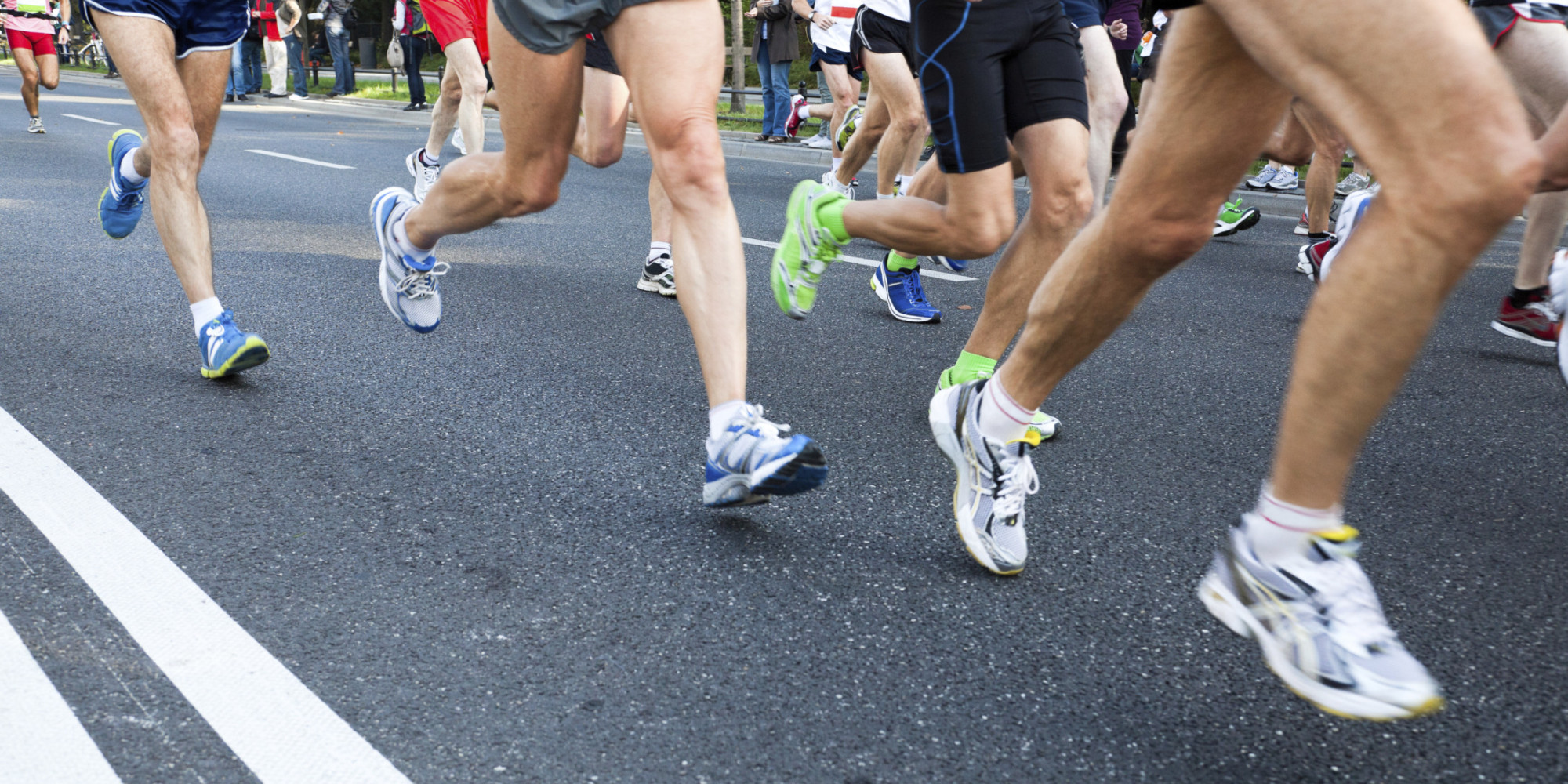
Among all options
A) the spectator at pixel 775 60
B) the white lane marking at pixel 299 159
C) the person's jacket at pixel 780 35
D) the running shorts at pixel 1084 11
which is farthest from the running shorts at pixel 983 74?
the person's jacket at pixel 780 35

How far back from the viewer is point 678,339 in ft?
14.4

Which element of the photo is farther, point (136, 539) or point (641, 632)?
point (136, 539)

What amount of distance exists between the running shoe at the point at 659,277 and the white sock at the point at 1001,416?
116 inches

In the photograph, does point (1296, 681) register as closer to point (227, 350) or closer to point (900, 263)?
point (227, 350)

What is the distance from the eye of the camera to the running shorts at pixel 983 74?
2.79 metres

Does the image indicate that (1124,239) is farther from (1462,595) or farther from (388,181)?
(388,181)

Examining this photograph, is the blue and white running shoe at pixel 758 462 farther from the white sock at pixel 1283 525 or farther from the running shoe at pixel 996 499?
the white sock at pixel 1283 525

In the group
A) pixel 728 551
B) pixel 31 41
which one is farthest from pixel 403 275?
pixel 31 41

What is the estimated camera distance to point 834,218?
10.2ft

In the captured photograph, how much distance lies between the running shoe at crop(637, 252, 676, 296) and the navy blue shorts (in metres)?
1.92

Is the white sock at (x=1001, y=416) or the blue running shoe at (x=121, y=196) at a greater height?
the white sock at (x=1001, y=416)

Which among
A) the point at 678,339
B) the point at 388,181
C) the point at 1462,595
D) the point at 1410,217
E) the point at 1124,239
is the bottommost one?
the point at 388,181

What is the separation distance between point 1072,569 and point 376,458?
1624 mm

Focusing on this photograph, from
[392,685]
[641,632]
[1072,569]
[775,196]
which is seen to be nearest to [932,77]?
[1072,569]
